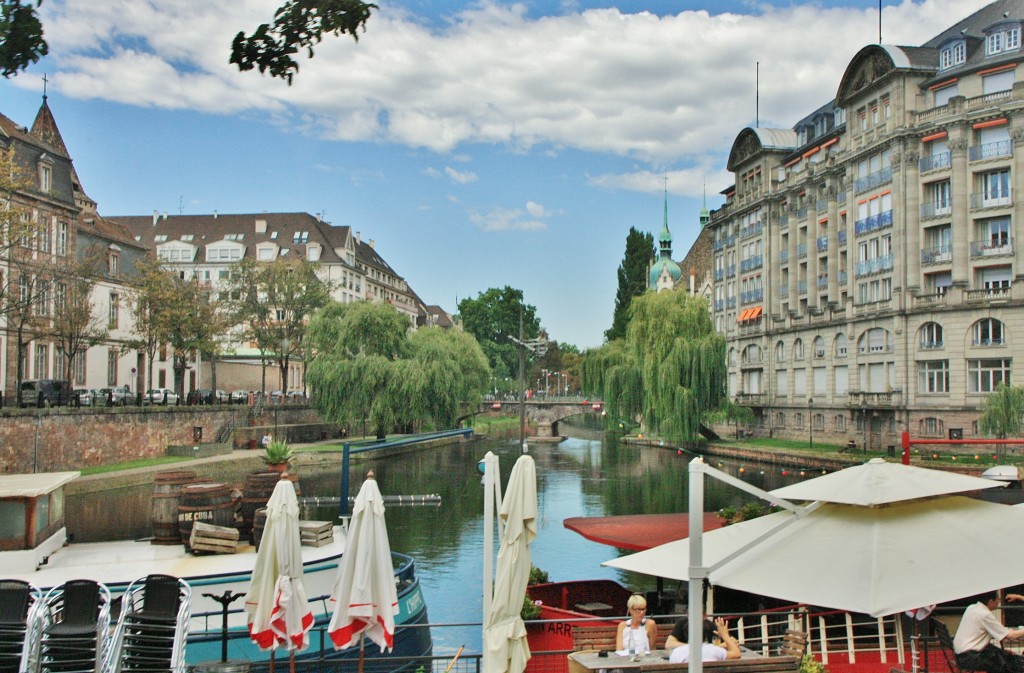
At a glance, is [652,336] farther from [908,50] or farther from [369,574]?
[369,574]

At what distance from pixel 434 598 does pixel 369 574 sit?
12261mm

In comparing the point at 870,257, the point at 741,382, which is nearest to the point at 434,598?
the point at 870,257

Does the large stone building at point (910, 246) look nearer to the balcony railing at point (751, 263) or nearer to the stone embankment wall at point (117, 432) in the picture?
the balcony railing at point (751, 263)

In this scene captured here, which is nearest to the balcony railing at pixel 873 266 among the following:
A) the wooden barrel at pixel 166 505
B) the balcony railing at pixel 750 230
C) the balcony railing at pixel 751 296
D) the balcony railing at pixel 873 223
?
the balcony railing at pixel 873 223

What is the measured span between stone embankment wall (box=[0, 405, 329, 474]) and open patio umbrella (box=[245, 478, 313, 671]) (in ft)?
104

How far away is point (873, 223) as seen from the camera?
52.8m

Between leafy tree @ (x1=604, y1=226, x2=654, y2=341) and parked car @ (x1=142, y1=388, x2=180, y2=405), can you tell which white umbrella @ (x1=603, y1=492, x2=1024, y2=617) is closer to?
parked car @ (x1=142, y1=388, x2=180, y2=405)

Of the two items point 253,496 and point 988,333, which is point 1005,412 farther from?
point 253,496

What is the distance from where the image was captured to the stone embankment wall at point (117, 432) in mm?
38750

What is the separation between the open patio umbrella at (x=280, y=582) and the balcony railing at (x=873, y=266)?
153 ft

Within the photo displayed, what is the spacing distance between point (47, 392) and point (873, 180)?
4454 centimetres

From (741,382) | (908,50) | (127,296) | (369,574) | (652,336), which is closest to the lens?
(369,574)

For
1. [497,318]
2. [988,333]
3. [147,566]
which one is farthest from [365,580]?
[497,318]

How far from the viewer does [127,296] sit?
54375 millimetres
